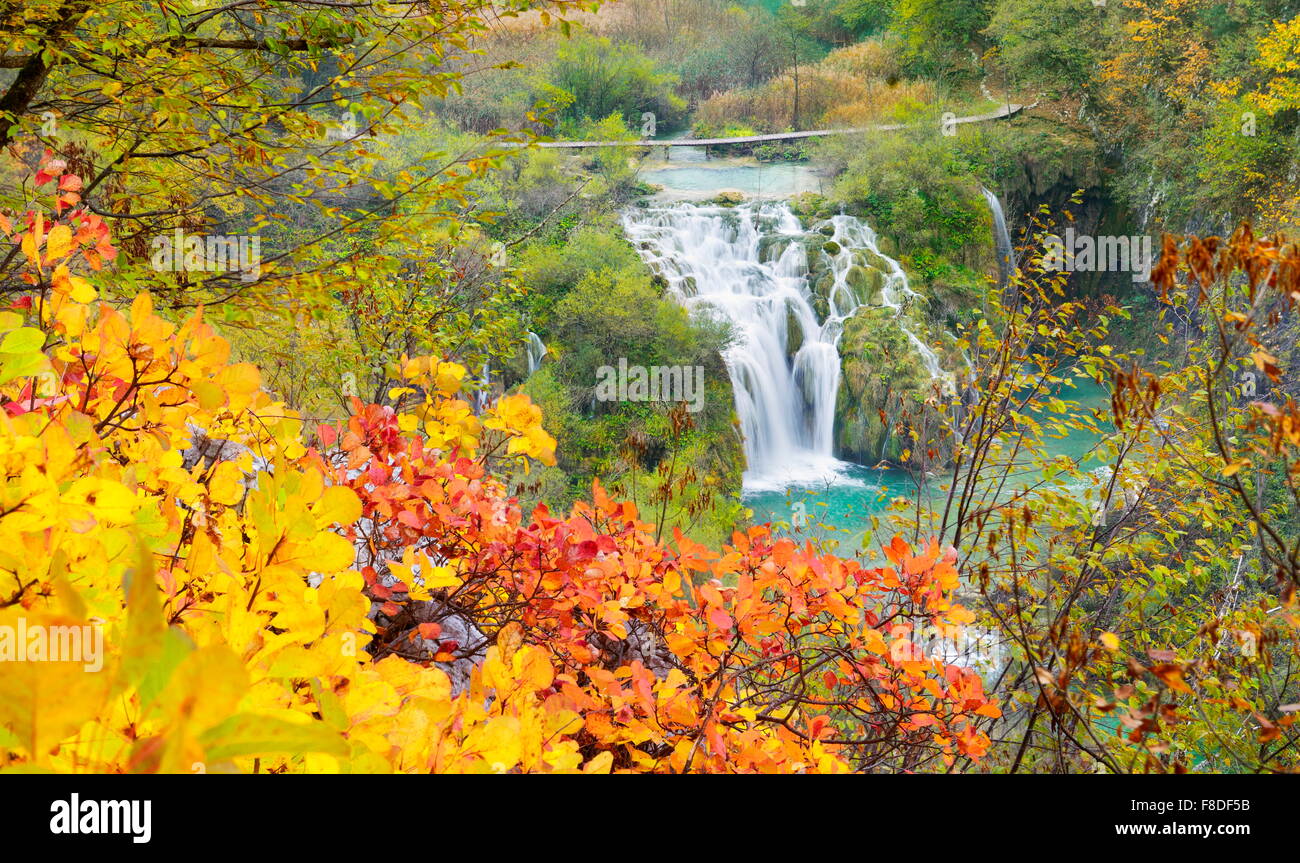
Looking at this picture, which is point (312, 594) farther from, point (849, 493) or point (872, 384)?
point (872, 384)

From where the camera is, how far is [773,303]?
947cm

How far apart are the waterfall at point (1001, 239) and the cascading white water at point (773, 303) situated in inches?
84.0

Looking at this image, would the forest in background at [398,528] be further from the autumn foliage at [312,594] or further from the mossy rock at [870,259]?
the mossy rock at [870,259]

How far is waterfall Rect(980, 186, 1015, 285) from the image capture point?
11328mm

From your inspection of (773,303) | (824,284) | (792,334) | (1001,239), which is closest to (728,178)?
(824,284)

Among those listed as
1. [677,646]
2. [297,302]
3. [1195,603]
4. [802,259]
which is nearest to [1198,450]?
[1195,603]

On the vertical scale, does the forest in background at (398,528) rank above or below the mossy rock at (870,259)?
below

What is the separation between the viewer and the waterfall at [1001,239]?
11328mm

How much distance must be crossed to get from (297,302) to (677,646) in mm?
1527

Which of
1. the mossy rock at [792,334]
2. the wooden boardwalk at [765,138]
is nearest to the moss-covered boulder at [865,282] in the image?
the mossy rock at [792,334]

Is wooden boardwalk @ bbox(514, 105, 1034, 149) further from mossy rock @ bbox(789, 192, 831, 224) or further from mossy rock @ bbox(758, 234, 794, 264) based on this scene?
mossy rock @ bbox(758, 234, 794, 264)
